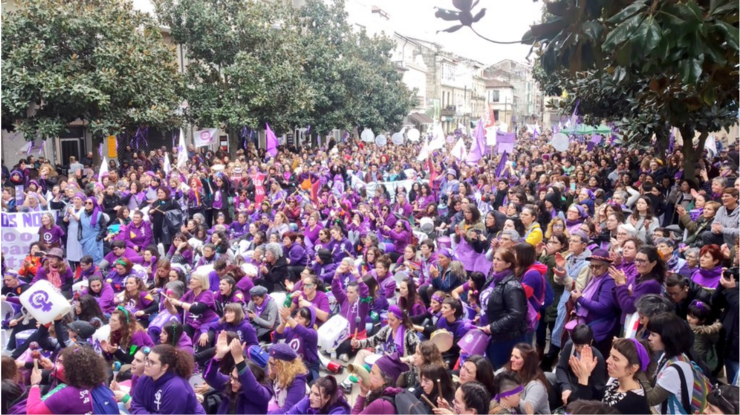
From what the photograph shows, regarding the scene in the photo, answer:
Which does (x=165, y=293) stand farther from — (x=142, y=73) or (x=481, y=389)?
(x=142, y=73)

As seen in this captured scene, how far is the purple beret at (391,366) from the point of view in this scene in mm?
5217

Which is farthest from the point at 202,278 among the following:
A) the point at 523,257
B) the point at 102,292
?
the point at 523,257

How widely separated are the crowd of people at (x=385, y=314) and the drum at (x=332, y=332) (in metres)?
0.02

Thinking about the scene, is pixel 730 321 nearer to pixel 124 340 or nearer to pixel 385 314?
pixel 385 314

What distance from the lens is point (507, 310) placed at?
17.3 ft

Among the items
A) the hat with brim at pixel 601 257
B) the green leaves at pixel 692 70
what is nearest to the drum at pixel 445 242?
the hat with brim at pixel 601 257

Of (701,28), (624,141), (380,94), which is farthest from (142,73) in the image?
(380,94)

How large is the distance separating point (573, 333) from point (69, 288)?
664cm

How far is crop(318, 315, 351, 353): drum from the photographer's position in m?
6.93

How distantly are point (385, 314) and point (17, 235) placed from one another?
584cm

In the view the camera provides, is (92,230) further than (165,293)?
Yes

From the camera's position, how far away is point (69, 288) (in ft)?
28.7

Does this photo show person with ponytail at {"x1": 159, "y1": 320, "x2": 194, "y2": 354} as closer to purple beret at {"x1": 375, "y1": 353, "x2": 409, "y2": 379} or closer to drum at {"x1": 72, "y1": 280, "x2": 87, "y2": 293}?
purple beret at {"x1": 375, "y1": 353, "x2": 409, "y2": 379}

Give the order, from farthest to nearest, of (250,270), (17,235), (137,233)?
1. (137,233)
2. (17,235)
3. (250,270)
